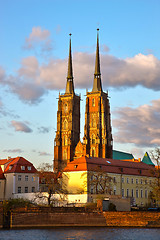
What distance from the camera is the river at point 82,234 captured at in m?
56.2

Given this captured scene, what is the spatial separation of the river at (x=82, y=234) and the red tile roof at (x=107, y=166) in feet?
110

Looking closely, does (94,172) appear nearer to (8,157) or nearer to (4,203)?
(8,157)

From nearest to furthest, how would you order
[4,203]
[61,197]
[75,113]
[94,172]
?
[4,203] → [61,197] → [94,172] → [75,113]

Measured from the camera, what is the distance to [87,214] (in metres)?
70.2

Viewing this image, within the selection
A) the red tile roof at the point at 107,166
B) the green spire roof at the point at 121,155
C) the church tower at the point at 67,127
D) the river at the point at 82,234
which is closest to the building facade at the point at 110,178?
the red tile roof at the point at 107,166

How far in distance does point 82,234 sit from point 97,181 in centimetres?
3224

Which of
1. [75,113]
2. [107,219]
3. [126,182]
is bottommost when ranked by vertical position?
[107,219]

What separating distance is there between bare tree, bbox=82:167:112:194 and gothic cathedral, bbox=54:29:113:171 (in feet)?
186

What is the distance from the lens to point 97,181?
91.2 m

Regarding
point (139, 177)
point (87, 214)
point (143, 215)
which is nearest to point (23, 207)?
point (87, 214)

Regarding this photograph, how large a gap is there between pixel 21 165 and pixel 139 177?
30092 mm

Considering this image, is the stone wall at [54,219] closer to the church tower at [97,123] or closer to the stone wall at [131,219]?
the stone wall at [131,219]

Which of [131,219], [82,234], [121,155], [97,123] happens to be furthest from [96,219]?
[121,155]

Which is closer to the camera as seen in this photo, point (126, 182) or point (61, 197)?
point (61, 197)
